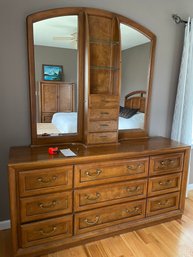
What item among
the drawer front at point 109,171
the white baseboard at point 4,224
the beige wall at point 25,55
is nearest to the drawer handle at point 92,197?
the drawer front at point 109,171

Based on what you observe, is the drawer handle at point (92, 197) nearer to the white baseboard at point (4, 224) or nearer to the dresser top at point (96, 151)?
the dresser top at point (96, 151)

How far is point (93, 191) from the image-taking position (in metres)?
1.74

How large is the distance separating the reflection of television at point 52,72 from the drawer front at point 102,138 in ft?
2.09

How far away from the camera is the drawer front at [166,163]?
1.97m

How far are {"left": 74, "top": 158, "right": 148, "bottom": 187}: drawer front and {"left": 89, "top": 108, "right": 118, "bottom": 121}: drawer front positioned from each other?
0.46 meters

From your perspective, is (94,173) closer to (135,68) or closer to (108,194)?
(108,194)

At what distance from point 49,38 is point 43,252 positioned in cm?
186


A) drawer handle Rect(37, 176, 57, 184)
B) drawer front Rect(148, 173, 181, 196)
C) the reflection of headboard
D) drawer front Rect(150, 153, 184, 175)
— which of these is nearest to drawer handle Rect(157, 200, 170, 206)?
drawer front Rect(148, 173, 181, 196)

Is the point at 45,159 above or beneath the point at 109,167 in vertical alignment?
above

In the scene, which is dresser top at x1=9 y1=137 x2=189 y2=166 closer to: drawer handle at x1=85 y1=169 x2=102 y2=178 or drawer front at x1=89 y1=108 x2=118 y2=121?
drawer handle at x1=85 y1=169 x2=102 y2=178

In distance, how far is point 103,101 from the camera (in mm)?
1932

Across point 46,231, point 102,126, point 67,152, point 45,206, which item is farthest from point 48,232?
point 102,126

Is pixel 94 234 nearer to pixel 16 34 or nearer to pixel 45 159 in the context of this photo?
pixel 45 159

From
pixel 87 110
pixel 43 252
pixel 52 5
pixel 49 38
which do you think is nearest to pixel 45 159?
pixel 87 110
